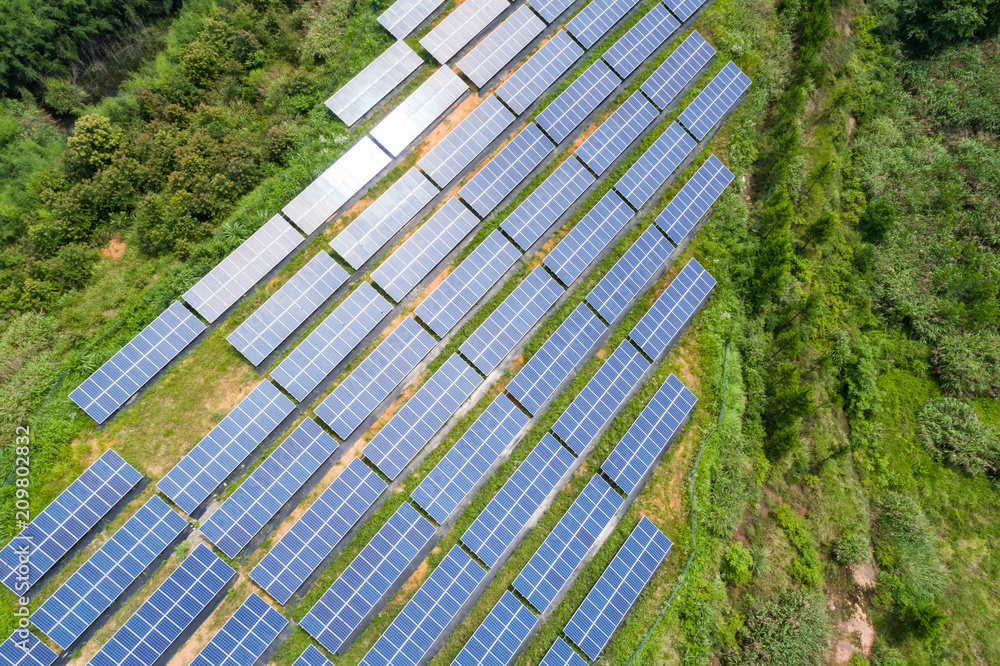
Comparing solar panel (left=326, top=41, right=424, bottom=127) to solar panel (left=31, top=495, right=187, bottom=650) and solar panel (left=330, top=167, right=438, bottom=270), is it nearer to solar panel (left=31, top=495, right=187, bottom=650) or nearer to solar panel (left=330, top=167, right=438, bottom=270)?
solar panel (left=330, top=167, right=438, bottom=270)

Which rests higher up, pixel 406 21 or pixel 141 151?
pixel 406 21

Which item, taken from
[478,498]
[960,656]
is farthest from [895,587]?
[478,498]

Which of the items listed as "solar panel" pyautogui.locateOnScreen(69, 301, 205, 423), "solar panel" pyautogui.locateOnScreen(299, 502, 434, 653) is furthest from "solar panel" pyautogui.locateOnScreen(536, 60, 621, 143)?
"solar panel" pyautogui.locateOnScreen(299, 502, 434, 653)

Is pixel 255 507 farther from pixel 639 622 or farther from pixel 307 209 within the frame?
pixel 639 622

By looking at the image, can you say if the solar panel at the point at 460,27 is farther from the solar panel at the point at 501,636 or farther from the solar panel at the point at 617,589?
the solar panel at the point at 501,636

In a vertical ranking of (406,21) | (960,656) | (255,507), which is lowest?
(255,507)

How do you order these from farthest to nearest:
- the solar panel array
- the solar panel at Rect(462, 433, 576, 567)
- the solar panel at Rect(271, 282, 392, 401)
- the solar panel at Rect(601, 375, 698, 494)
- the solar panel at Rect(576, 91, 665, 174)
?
the solar panel at Rect(576, 91, 665, 174) → the solar panel array → the solar panel at Rect(601, 375, 698, 494) → the solar panel at Rect(271, 282, 392, 401) → the solar panel at Rect(462, 433, 576, 567)
